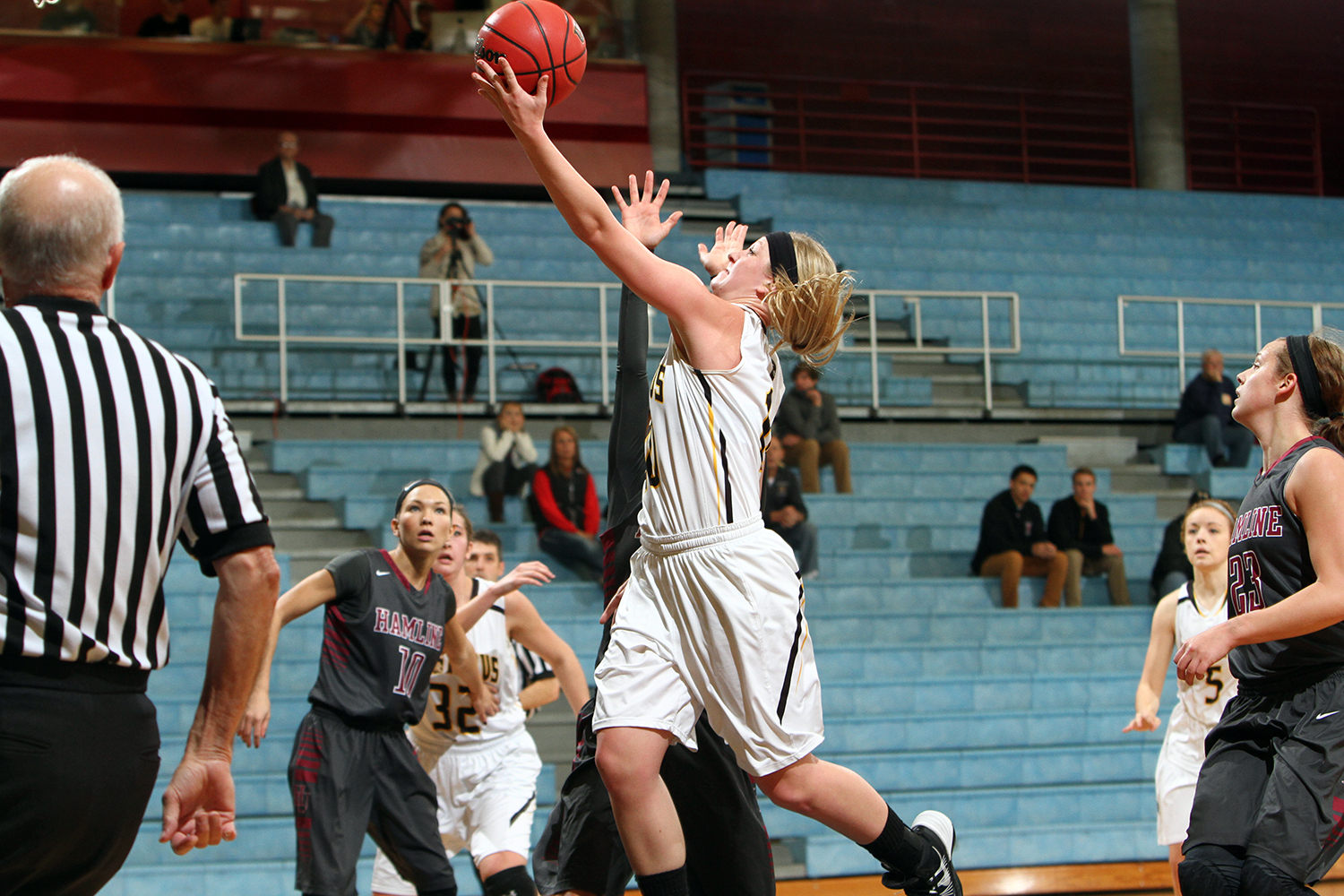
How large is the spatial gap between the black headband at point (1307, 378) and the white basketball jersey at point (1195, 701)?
6.20ft

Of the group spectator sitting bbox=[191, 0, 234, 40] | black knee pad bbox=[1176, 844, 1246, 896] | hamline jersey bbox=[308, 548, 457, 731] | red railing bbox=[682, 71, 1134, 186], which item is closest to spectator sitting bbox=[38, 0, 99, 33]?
spectator sitting bbox=[191, 0, 234, 40]

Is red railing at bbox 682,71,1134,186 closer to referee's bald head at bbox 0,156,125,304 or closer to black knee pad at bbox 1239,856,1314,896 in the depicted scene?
black knee pad at bbox 1239,856,1314,896

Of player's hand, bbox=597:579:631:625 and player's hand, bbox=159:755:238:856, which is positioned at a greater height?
player's hand, bbox=597:579:631:625

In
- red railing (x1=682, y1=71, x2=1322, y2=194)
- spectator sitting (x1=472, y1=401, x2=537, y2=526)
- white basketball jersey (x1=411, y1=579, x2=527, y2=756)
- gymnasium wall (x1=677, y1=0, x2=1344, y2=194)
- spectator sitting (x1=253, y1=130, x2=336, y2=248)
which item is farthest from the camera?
gymnasium wall (x1=677, y1=0, x2=1344, y2=194)

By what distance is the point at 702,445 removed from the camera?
336 cm

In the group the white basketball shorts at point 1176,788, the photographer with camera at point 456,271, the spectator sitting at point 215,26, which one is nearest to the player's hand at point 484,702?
the white basketball shorts at point 1176,788

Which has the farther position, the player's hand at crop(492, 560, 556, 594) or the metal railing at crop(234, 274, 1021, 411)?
the metal railing at crop(234, 274, 1021, 411)

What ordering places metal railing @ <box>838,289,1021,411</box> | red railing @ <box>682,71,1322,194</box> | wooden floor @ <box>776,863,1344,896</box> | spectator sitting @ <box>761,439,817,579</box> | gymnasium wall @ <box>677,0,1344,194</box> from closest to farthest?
wooden floor @ <box>776,863,1344,896</box>
spectator sitting @ <box>761,439,817,579</box>
metal railing @ <box>838,289,1021,411</box>
red railing @ <box>682,71,1322,194</box>
gymnasium wall @ <box>677,0,1344,194</box>

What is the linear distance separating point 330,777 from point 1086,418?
9.26 meters

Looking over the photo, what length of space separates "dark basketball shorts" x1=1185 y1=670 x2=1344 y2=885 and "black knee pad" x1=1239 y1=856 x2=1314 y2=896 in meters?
0.02

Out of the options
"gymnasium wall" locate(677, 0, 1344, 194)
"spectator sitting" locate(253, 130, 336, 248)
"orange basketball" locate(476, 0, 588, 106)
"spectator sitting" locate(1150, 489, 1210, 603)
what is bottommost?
"spectator sitting" locate(1150, 489, 1210, 603)

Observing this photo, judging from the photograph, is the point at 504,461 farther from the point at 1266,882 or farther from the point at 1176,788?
the point at 1266,882

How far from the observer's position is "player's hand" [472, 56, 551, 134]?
3244mm

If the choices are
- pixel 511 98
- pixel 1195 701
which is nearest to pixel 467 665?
pixel 511 98
